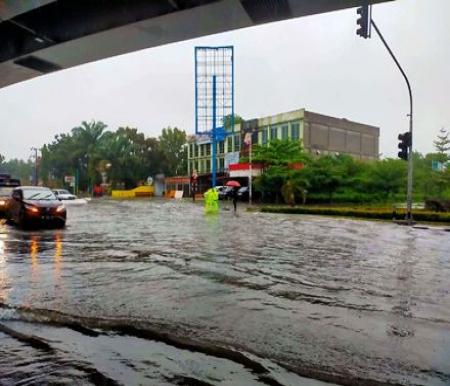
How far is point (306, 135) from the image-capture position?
56.8 meters

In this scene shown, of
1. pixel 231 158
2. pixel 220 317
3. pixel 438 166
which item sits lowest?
pixel 220 317

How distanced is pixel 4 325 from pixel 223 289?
10.8 feet

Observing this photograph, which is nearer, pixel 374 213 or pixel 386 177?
pixel 374 213

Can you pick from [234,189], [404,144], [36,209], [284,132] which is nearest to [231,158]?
[284,132]

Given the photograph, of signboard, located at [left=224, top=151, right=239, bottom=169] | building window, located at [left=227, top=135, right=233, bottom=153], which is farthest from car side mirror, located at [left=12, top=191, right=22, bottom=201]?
building window, located at [left=227, top=135, right=233, bottom=153]

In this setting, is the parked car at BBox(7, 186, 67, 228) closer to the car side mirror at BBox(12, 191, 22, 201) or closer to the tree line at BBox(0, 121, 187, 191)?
the car side mirror at BBox(12, 191, 22, 201)

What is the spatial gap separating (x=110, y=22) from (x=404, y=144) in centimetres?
1936

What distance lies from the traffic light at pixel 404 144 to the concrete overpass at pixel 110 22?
723 inches

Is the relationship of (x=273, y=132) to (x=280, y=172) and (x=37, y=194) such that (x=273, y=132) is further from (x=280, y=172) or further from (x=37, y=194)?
(x=37, y=194)

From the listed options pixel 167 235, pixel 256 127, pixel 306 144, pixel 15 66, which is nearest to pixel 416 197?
pixel 306 144

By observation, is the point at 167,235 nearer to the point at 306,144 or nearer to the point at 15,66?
the point at 15,66

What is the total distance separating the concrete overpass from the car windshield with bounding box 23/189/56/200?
1018 centimetres

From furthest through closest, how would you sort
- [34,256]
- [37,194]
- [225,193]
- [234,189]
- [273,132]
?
[273,132] < [225,193] < [234,189] < [37,194] < [34,256]

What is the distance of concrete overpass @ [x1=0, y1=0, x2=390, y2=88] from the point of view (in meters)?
5.32
